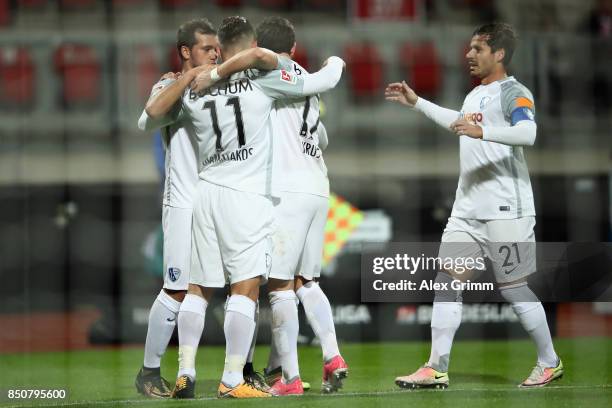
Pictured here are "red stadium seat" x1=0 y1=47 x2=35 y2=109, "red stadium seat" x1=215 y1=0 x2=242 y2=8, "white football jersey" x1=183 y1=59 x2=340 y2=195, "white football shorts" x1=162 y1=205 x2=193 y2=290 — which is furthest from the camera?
"red stadium seat" x1=215 y1=0 x2=242 y2=8

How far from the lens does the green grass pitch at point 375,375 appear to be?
314cm

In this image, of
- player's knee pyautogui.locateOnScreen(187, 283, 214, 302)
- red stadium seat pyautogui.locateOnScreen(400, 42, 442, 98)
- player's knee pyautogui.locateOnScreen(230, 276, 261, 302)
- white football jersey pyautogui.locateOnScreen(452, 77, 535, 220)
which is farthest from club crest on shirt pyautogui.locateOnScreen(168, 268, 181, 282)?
red stadium seat pyautogui.locateOnScreen(400, 42, 442, 98)

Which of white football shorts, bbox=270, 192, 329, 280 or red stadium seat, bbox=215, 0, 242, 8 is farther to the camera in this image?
red stadium seat, bbox=215, 0, 242, 8

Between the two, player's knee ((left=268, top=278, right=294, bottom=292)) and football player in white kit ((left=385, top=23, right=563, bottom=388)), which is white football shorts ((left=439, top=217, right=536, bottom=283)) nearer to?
football player in white kit ((left=385, top=23, right=563, bottom=388))

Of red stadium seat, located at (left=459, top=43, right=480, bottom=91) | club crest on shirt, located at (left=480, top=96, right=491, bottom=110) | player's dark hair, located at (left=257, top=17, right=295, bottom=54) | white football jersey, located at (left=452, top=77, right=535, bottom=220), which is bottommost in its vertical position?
white football jersey, located at (left=452, top=77, right=535, bottom=220)

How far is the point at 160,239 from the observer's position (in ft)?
21.5

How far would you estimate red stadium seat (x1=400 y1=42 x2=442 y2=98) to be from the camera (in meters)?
8.55

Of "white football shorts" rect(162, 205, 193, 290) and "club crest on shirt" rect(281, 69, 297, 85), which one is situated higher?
"club crest on shirt" rect(281, 69, 297, 85)

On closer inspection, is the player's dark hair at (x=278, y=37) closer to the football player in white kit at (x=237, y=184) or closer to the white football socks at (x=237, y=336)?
the football player in white kit at (x=237, y=184)

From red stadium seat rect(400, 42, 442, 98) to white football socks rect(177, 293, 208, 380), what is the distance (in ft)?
17.8

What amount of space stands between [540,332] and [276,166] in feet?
3.54

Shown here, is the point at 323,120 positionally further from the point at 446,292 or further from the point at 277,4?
the point at 446,292

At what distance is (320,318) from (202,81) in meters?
0.86

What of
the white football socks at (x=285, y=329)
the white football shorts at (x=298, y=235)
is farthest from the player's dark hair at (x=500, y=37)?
the white football socks at (x=285, y=329)
